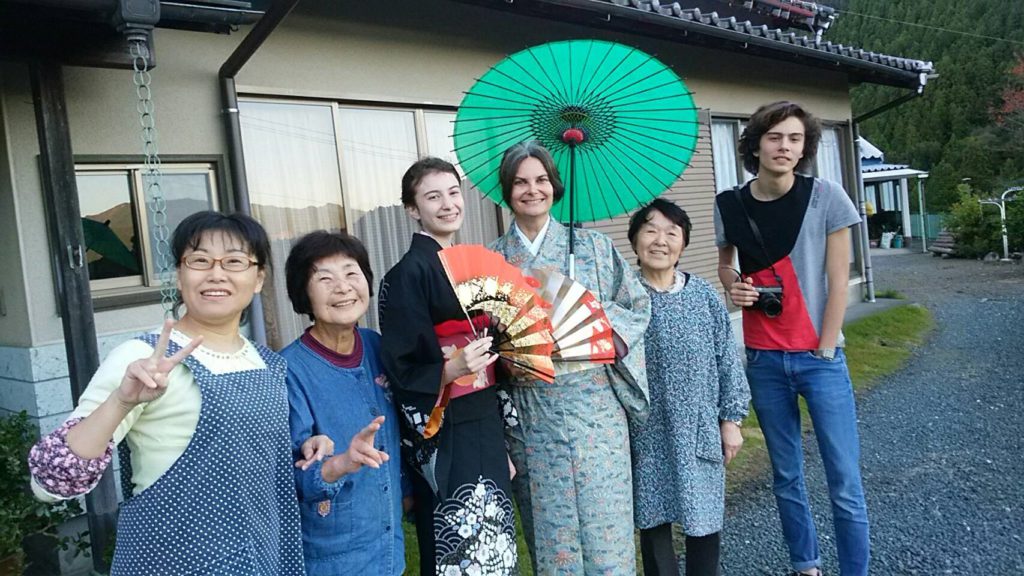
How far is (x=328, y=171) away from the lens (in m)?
4.65

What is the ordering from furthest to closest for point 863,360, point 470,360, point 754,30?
1. point 863,360
2. point 754,30
3. point 470,360

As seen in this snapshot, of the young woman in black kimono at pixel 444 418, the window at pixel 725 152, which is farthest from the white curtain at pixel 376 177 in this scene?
the window at pixel 725 152

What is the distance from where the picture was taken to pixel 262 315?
166 inches

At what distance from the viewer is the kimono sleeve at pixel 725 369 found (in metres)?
2.80

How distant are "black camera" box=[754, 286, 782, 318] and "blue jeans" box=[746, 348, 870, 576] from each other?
0.18m

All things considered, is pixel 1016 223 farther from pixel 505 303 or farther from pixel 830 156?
pixel 505 303

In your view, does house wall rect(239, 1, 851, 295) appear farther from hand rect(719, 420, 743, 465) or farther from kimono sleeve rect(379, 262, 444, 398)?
hand rect(719, 420, 743, 465)

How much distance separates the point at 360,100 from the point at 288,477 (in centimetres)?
344

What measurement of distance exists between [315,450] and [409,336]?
42 centimetres

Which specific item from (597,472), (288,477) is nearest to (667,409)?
(597,472)

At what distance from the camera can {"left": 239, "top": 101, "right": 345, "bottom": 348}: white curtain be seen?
4336 mm

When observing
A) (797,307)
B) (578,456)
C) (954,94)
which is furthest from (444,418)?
(954,94)

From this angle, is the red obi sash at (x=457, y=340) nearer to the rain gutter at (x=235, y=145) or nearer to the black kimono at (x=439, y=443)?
the black kimono at (x=439, y=443)

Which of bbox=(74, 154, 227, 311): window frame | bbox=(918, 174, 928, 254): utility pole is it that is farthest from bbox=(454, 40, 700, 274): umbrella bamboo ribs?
bbox=(918, 174, 928, 254): utility pole
